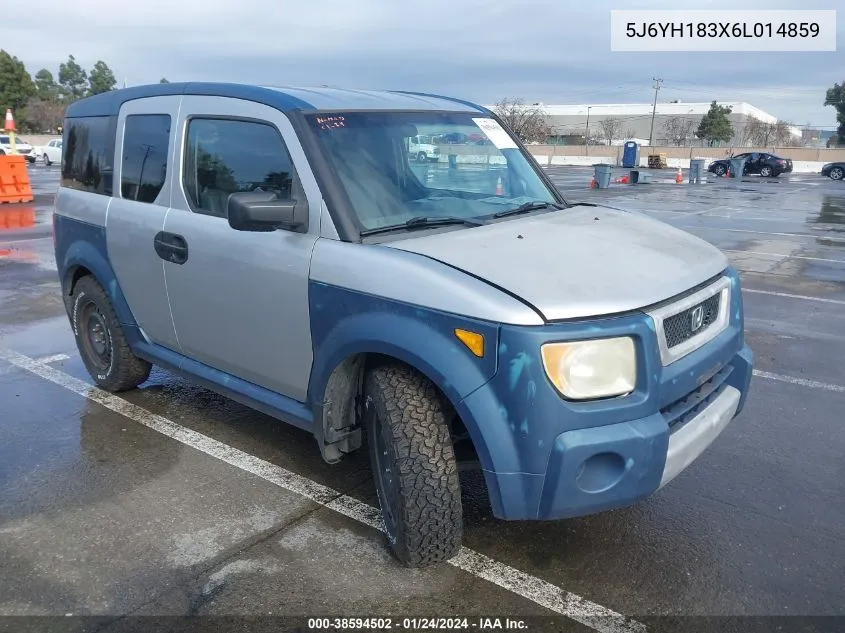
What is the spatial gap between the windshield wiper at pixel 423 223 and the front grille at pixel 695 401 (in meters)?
1.20

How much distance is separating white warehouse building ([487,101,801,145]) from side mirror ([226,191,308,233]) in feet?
292

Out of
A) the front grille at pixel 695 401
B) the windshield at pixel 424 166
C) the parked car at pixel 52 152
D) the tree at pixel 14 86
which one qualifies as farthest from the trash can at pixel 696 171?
the tree at pixel 14 86

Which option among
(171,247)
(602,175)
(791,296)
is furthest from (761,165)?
(171,247)

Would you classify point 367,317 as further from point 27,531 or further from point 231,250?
point 27,531

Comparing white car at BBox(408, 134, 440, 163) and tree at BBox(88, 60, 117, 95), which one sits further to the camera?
tree at BBox(88, 60, 117, 95)

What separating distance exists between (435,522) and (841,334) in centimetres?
530

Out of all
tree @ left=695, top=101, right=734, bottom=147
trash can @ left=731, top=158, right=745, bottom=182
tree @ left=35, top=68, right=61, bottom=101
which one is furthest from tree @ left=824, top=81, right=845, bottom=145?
tree @ left=35, top=68, right=61, bottom=101

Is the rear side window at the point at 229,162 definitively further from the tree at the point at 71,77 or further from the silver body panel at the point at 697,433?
the tree at the point at 71,77

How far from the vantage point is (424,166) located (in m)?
3.62

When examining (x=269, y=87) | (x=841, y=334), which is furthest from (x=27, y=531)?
(x=841, y=334)

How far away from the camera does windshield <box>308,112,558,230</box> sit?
10.7ft

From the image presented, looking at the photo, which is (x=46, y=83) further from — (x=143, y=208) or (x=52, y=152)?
(x=143, y=208)

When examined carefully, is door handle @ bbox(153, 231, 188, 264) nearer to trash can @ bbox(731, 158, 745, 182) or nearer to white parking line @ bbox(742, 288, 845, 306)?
white parking line @ bbox(742, 288, 845, 306)

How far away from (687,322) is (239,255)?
2048 millimetres
